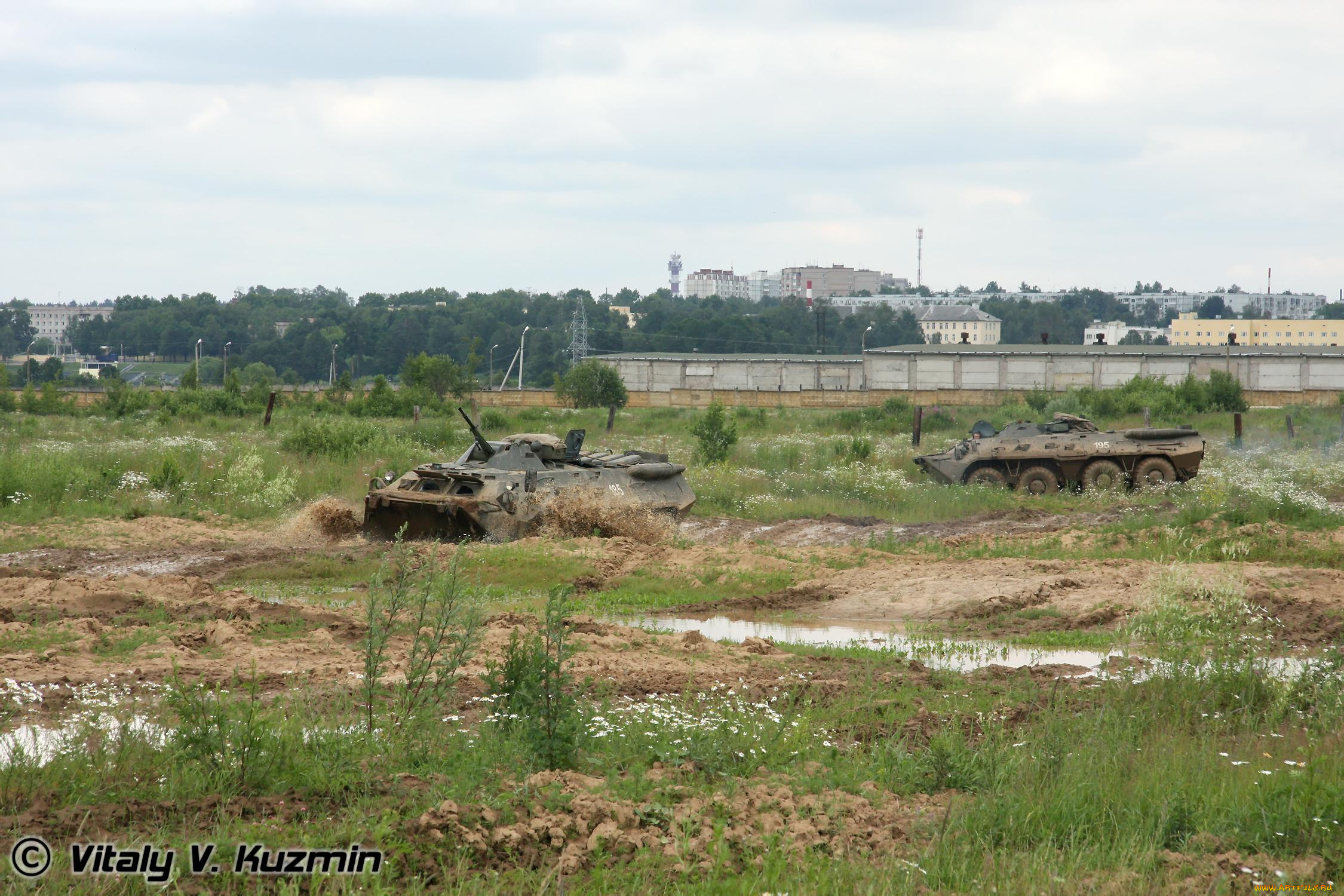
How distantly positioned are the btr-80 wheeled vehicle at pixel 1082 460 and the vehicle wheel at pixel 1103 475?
0.01m

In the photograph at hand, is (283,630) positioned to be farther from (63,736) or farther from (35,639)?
(63,736)

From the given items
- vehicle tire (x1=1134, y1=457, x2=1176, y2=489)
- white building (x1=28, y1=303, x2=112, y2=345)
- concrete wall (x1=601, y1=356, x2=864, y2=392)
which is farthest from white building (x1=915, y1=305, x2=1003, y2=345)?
white building (x1=28, y1=303, x2=112, y2=345)

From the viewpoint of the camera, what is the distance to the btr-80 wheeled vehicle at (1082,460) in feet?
85.7

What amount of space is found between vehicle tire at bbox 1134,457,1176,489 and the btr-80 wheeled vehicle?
0.04 feet

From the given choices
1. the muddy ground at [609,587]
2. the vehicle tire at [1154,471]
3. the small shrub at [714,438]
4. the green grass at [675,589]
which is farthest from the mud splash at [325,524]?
the vehicle tire at [1154,471]

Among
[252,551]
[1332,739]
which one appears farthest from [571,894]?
[252,551]

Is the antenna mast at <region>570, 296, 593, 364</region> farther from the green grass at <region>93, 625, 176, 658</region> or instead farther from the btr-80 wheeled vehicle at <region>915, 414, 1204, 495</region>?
the green grass at <region>93, 625, 176, 658</region>

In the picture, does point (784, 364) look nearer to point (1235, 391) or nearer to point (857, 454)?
point (1235, 391)

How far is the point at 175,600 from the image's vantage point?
1225 centimetres

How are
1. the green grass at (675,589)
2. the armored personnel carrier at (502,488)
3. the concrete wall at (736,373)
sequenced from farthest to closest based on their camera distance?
the concrete wall at (736,373) → the armored personnel carrier at (502,488) → the green grass at (675,589)

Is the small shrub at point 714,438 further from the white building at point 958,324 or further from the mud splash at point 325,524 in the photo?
the white building at point 958,324

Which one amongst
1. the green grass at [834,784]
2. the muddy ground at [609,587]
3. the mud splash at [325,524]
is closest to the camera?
the green grass at [834,784]

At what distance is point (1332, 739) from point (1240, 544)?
9806 mm

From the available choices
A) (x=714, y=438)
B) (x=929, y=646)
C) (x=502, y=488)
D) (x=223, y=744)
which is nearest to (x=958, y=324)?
(x=714, y=438)
